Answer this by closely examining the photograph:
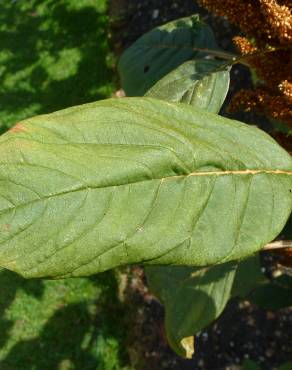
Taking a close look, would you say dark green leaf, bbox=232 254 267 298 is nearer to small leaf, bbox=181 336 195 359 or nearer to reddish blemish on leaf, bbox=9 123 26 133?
small leaf, bbox=181 336 195 359

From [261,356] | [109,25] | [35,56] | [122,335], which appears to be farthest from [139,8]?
[261,356]

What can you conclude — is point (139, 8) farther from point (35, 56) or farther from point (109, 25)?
point (35, 56)

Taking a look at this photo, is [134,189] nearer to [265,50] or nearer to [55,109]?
[265,50]

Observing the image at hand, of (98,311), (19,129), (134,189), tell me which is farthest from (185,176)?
(98,311)

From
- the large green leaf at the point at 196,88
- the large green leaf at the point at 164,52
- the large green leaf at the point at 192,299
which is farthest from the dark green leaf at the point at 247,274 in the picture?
the large green leaf at the point at 196,88

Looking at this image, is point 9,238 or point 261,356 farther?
point 261,356

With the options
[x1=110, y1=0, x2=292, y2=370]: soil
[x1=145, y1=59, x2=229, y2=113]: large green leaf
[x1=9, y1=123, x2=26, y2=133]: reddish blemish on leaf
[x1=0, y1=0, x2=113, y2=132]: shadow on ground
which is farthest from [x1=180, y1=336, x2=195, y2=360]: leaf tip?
[x1=0, y1=0, x2=113, y2=132]: shadow on ground
